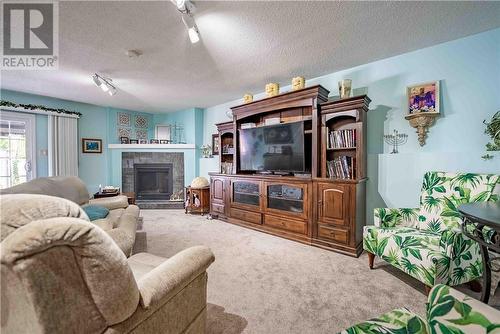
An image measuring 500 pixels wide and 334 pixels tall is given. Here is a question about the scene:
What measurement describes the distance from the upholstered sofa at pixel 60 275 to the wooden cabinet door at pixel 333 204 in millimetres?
2271

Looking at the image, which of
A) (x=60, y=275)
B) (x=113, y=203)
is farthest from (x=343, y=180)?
(x=113, y=203)

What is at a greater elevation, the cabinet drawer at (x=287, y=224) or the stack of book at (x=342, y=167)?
the stack of book at (x=342, y=167)

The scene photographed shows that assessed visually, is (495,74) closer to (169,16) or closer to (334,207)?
(334,207)

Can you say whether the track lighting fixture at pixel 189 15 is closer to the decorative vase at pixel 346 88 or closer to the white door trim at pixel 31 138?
the decorative vase at pixel 346 88

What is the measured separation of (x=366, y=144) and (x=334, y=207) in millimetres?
937

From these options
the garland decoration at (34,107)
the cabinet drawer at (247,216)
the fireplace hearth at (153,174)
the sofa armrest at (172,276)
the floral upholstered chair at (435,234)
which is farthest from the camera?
the fireplace hearth at (153,174)

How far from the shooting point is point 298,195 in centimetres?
302

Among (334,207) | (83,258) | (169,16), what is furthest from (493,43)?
(83,258)

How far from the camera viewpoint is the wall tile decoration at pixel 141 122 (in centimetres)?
572

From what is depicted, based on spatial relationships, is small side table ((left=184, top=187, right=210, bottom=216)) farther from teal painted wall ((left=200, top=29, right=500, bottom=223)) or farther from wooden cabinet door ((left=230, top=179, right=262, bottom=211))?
teal painted wall ((left=200, top=29, right=500, bottom=223))

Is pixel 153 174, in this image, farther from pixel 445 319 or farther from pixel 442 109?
pixel 445 319

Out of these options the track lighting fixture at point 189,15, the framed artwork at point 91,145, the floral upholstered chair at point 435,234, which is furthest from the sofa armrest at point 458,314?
the framed artwork at point 91,145

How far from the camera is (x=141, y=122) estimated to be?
579 cm

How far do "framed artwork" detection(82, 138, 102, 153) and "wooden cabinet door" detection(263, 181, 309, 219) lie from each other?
4213mm
